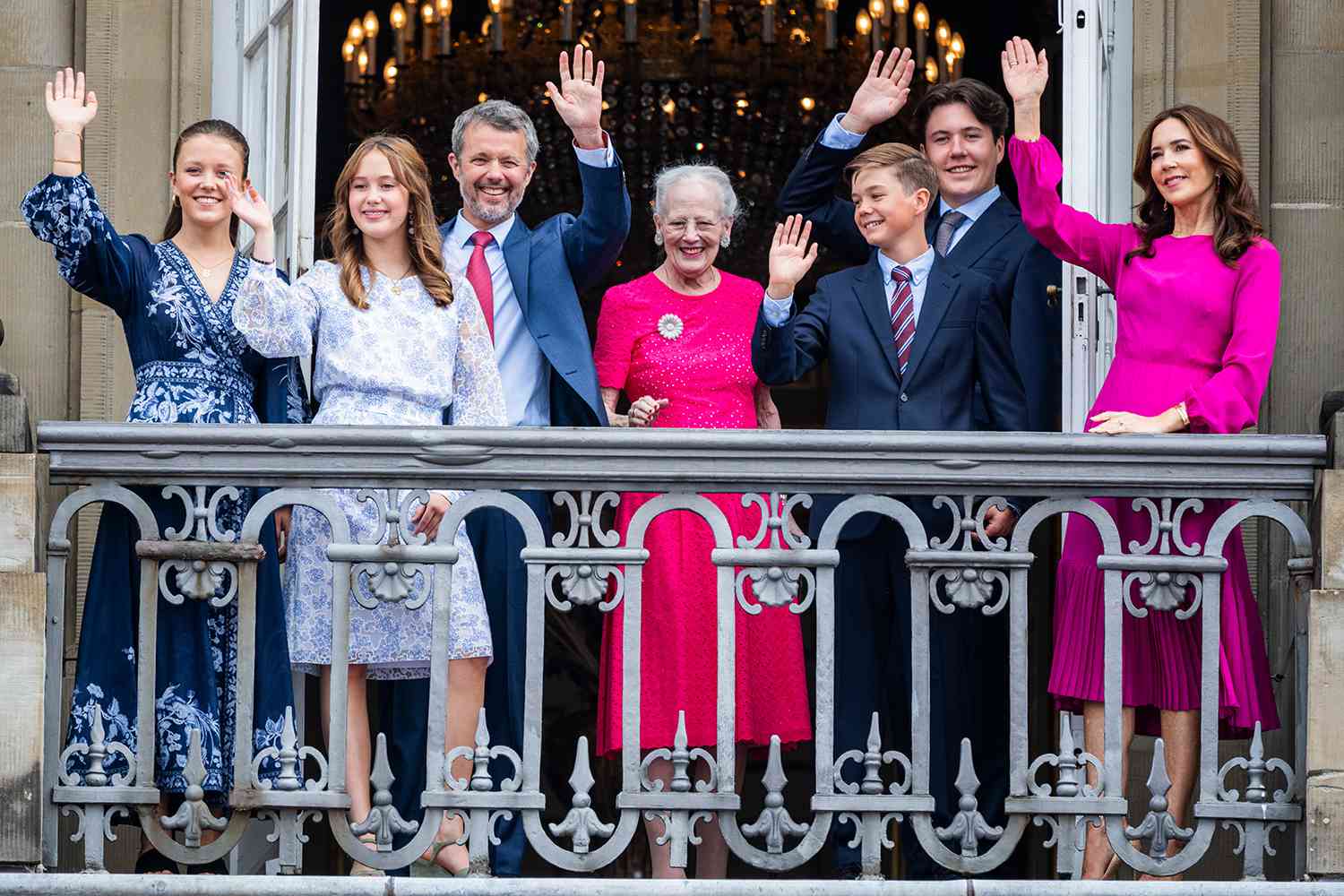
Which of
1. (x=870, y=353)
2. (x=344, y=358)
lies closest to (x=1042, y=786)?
(x=870, y=353)

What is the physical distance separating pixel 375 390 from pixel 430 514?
0.39 meters

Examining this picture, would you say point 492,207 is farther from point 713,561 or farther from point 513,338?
point 713,561

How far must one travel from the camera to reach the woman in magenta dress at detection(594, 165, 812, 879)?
7031 millimetres

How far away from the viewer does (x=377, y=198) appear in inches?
269

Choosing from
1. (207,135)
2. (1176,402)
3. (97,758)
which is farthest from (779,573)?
(207,135)

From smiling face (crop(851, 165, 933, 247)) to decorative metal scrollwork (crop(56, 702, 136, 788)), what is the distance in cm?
264

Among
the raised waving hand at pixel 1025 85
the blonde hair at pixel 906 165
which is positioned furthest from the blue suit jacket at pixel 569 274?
the raised waving hand at pixel 1025 85

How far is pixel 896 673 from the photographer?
6996 millimetres

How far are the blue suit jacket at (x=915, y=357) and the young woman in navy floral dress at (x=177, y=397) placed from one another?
4.97ft

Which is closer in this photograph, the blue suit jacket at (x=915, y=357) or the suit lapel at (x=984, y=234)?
the blue suit jacket at (x=915, y=357)

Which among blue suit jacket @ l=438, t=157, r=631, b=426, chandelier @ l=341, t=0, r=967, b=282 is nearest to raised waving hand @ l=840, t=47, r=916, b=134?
blue suit jacket @ l=438, t=157, r=631, b=426

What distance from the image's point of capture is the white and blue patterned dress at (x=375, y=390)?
6.59m

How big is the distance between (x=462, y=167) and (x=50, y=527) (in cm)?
176

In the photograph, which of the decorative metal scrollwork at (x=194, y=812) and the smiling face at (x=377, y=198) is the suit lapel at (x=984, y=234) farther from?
the decorative metal scrollwork at (x=194, y=812)
